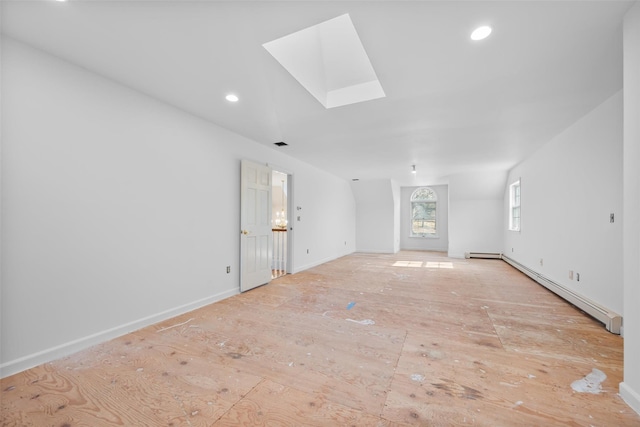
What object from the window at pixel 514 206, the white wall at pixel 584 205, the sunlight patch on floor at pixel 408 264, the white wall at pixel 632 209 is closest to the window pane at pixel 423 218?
the window at pixel 514 206

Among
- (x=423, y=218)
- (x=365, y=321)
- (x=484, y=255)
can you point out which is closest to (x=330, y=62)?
(x=365, y=321)

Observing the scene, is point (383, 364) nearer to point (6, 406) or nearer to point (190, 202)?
point (6, 406)

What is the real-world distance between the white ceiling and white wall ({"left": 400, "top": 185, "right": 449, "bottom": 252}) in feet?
18.6

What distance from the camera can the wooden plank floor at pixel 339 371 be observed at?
1.45m

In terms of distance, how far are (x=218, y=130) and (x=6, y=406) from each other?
304cm

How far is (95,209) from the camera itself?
2271 mm

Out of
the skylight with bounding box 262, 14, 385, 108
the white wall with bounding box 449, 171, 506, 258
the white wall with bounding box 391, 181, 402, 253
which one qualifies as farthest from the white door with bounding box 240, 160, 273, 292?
the white wall with bounding box 449, 171, 506, 258

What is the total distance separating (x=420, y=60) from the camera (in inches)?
81.8

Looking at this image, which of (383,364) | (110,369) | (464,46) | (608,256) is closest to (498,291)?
(608,256)

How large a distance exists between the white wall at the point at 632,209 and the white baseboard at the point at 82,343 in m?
3.71

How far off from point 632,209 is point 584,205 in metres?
2.14

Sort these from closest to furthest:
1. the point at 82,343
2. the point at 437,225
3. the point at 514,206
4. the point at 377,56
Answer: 1. the point at 377,56
2. the point at 82,343
3. the point at 514,206
4. the point at 437,225

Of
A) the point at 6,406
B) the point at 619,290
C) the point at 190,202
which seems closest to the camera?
the point at 6,406

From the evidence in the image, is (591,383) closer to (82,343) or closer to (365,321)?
(365,321)
